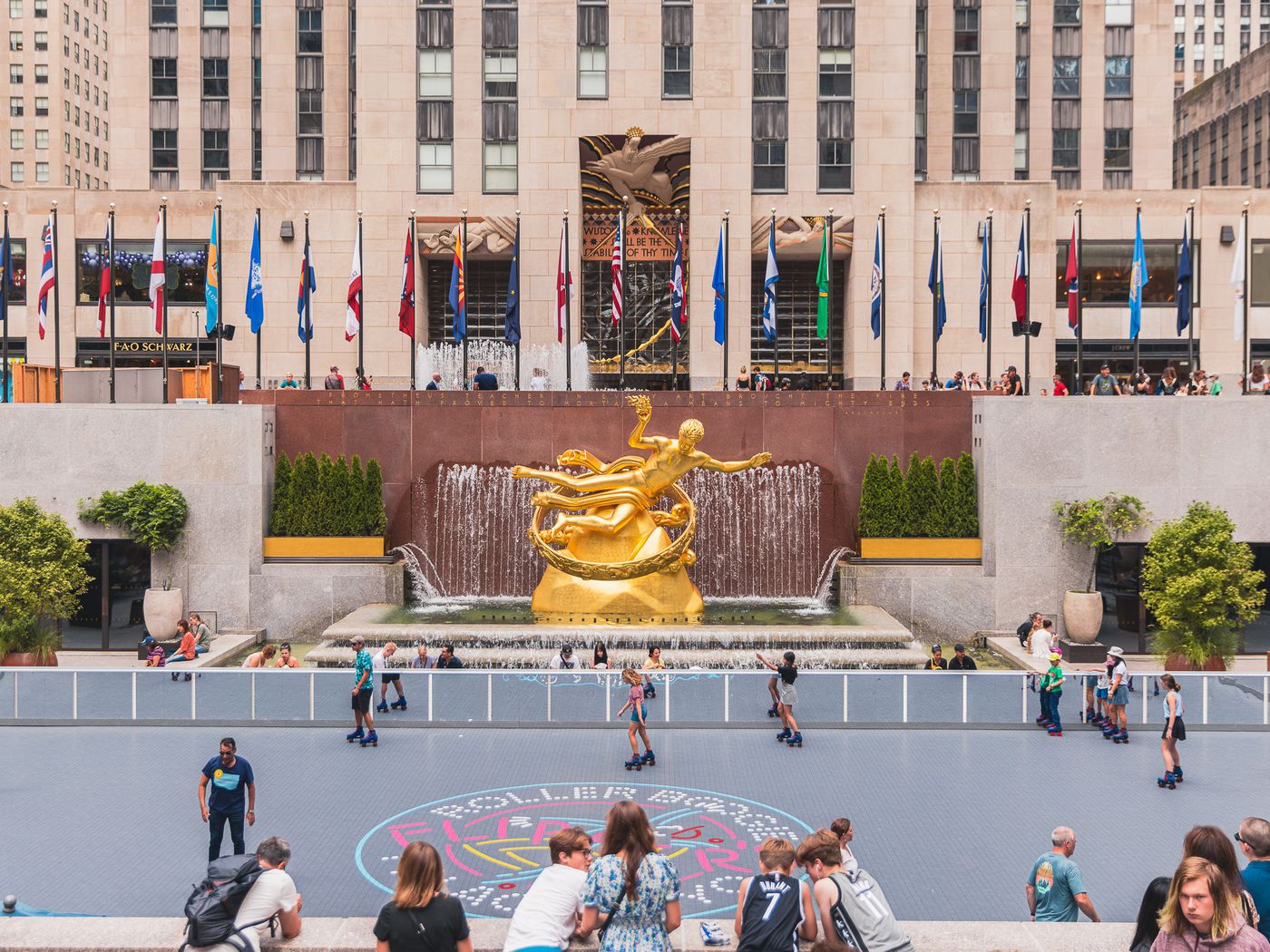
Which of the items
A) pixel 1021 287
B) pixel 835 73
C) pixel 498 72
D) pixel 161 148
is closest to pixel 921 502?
pixel 1021 287

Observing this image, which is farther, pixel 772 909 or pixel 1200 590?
pixel 1200 590

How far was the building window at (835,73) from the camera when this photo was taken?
4041 centimetres

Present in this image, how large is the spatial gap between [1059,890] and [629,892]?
389 cm

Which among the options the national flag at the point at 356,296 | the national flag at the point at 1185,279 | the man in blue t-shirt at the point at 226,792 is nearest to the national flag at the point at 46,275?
the national flag at the point at 356,296

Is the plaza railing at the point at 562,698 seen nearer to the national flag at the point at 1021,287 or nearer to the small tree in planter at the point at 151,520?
the small tree in planter at the point at 151,520

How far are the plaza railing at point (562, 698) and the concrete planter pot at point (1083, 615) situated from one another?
821 centimetres

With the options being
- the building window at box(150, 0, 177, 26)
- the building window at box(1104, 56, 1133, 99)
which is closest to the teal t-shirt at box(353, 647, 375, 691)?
the building window at box(150, 0, 177, 26)

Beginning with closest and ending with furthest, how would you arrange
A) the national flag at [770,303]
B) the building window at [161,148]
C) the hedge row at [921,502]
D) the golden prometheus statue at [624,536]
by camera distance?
1. the golden prometheus statue at [624,536]
2. the hedge row at [921,502]
3. the national flag at [770,303]
4. the building window at [161,148]

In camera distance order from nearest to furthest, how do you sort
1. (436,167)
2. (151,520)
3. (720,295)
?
(151,520)
(720,295)
(436,167)

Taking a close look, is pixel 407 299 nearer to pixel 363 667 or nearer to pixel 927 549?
pixel 927 549

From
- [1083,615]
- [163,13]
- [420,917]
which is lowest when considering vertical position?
[1083,615]

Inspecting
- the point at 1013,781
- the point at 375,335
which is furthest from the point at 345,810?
the point at 375,335

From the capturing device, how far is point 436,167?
3984 cm

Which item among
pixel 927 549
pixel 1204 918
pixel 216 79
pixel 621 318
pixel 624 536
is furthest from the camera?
pixel 216 79
